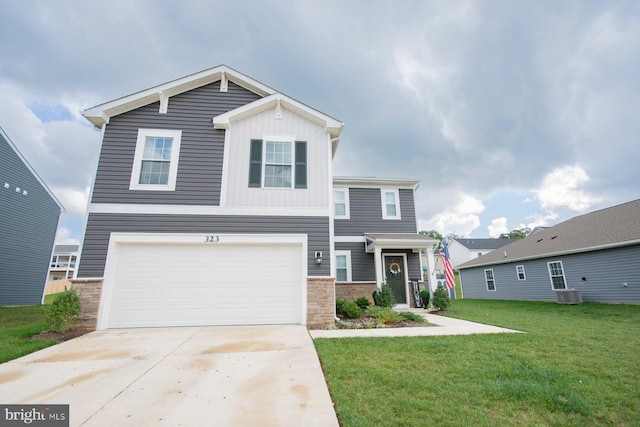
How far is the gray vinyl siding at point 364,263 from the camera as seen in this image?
11383 millimetres

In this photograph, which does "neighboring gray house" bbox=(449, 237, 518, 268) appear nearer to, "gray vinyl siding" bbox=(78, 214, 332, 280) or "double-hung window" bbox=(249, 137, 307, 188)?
"gray vinyl siding" bbox=(78, 214, 332, 280)

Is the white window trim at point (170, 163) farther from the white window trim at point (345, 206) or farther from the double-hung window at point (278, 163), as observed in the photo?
the white window trim at point (345, 206)

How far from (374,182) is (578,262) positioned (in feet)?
34.1

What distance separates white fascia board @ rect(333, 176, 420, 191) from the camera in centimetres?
1221

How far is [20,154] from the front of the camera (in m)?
12.1

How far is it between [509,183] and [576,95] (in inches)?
294

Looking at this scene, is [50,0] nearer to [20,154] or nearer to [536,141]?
[20,154]

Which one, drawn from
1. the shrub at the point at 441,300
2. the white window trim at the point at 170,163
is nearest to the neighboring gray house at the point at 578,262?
the shrub at the point at 441,300

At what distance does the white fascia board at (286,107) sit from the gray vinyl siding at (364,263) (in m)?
5.44

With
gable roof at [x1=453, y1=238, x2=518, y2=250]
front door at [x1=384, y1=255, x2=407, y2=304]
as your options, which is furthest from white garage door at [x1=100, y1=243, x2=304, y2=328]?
gable roof at [x1=453, y1=238, x2=518, y2=250]

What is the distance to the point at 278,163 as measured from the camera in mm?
7770

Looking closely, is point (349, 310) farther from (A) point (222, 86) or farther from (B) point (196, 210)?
(A) point (222, 86)

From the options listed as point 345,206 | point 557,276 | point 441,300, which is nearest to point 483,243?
point 557,276

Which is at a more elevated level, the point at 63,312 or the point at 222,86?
the point at 222,86
